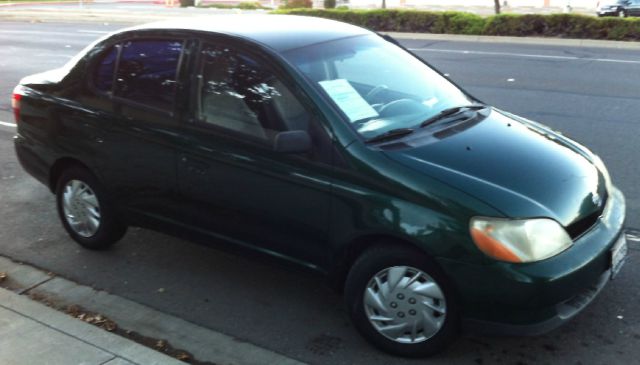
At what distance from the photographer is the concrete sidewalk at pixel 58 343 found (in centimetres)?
342

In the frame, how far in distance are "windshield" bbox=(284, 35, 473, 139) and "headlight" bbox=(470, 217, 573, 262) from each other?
2.67ft

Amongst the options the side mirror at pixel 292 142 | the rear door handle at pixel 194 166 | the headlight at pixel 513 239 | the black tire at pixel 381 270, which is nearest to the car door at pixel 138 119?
the rear door handle at pixel 194 166

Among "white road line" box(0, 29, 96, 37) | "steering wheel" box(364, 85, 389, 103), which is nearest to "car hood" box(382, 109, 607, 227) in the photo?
"steering wheel" box(364, 85, 389, 103)

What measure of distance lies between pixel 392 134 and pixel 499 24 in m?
15.7

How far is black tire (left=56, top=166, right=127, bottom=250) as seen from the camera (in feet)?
15.3

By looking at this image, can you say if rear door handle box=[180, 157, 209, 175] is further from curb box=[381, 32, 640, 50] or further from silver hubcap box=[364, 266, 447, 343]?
curb box=[381, 32, 640, 50]

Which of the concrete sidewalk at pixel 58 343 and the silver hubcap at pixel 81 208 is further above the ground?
the silver hubcap at pixel 81 208

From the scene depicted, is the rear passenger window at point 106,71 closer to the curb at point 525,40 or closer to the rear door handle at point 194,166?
the rear door handle at point 194,166

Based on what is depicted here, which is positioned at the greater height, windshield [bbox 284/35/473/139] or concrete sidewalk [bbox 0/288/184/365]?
windshield [bbox 284/35/473/139]

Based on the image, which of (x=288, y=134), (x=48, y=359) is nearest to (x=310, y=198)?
(x=288, y=134)

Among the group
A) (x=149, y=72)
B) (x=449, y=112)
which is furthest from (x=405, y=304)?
(x=149, y=72)

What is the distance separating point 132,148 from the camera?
4355 mm

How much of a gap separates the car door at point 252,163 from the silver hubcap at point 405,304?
1.29 feet

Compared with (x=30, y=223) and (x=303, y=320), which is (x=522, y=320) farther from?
(x=30, y=223)
